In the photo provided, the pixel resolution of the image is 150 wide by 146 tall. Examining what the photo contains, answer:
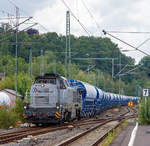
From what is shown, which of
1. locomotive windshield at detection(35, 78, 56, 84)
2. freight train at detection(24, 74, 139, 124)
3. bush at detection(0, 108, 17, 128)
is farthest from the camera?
locomotive windshield at detection(35, 78, 56, 84)

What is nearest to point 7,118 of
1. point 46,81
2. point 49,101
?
point 49,101

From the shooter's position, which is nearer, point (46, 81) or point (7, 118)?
point (46, 81)

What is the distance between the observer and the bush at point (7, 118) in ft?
80.4

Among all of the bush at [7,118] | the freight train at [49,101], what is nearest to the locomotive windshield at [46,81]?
the freight train at [49,101]

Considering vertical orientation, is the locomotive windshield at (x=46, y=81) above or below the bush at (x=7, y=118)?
above

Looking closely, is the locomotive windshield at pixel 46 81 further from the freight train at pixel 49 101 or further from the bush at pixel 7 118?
the bush at pixel 7 118

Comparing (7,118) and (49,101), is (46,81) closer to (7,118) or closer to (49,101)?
(49,101)

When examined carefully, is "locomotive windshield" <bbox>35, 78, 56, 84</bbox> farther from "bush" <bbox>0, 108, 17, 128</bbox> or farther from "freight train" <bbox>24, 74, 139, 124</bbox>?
"bush" <bbox>0, 108, 17, 128</bbox>

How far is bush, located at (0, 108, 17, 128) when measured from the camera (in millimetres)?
24500

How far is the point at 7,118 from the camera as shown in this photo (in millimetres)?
24844

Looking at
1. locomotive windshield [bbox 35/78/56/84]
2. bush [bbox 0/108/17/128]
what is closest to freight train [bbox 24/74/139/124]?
locomotive windshield [bbox 35/78/56/84]

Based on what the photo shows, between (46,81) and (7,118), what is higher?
(46,81)

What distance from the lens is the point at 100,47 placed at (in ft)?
285

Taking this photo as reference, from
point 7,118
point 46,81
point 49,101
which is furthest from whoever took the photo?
point 7,118
